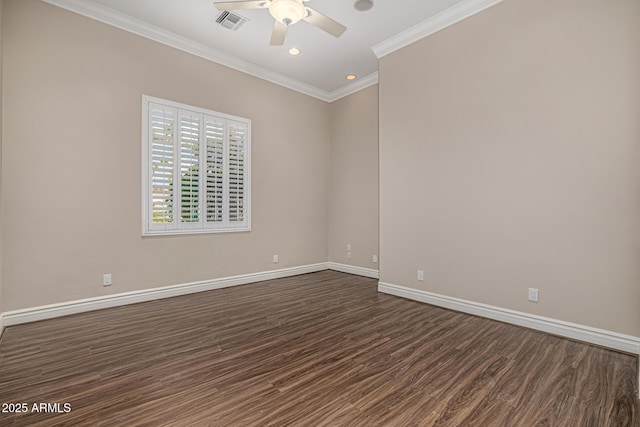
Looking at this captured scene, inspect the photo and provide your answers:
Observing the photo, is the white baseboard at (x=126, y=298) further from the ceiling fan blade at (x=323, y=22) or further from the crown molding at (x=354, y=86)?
the ceiling fan blade at (x=323, y=22)

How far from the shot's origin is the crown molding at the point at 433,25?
3307 mm

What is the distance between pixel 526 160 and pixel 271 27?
331 centimetres

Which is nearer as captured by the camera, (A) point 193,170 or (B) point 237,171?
(A) point 193,170

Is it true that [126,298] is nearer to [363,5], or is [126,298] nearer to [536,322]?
[363,5]

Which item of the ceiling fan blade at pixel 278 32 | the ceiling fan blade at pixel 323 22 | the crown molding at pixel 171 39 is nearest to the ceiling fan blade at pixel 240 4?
the ceiling fan blade at pixel 278 32

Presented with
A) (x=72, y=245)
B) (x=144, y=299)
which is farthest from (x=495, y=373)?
(x=72, y=245)

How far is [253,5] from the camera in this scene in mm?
2691

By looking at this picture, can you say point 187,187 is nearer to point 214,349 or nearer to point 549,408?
point 214,349

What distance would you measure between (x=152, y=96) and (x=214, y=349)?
10.4 feet

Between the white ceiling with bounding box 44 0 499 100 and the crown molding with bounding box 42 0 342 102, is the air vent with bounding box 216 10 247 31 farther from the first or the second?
the crown molding with bounding box 42 0 342 102

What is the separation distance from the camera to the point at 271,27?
3791mm

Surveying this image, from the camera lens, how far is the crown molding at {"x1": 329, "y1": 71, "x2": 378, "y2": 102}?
5.13 metres

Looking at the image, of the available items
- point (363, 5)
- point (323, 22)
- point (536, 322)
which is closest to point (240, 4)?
point (323, 22)

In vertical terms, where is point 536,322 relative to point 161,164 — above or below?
below
